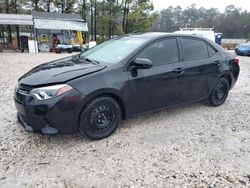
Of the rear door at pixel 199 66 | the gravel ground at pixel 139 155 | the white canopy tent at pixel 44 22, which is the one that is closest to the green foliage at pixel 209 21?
the white canopy tent at pixel 44 22

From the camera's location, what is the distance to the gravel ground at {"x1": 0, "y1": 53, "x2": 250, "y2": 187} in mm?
2691

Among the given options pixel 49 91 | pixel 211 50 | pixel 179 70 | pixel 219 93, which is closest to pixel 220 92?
pixel 219 93

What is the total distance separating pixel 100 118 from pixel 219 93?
2901 mm

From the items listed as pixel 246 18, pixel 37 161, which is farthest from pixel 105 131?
pixel 246 18

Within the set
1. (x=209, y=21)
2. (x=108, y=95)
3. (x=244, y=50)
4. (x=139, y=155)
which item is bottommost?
(x=139, y=155)

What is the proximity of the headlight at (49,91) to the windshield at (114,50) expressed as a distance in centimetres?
94

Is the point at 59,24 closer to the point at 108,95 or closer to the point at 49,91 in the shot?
the point at 108,95

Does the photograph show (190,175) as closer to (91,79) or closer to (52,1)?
(91,79)

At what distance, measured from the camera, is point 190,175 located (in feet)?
9.15

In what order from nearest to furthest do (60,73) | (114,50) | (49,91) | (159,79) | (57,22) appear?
(49,91) < (60,73) < (159,79) < (114,50) < (57,22)

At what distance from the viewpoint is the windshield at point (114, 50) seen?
149 inches

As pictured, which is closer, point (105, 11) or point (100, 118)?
point (100, 118)

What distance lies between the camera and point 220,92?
5125 millimetres

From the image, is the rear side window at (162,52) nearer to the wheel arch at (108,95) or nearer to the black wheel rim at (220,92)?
the wheel arch at (108,95)
